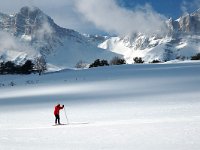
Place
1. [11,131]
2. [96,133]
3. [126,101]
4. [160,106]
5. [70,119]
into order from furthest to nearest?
[126,101] < [160,106] < [70,119] < [11,131] < [96,133]

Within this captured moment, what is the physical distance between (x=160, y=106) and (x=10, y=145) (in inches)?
505

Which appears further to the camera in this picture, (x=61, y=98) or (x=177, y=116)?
(x=61, y=98)

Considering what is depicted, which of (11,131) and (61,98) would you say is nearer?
(11,131)

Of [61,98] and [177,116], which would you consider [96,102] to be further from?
[177,116]

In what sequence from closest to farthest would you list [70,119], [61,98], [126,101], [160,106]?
[70,119]
[160,106]
[126,101]
[61,98]

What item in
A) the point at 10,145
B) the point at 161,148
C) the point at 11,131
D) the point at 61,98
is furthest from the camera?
the point at 61,98

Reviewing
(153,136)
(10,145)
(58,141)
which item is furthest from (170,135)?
(10,145)

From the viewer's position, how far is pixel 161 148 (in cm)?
1647

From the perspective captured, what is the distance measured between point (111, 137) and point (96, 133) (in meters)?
1.32

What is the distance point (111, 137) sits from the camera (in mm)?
19234

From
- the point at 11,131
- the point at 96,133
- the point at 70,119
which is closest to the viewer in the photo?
the point at 96,133

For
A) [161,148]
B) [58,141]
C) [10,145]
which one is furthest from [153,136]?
[10,145]

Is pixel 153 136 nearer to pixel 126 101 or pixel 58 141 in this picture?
pixel 58 141

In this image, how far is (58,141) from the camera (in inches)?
752
